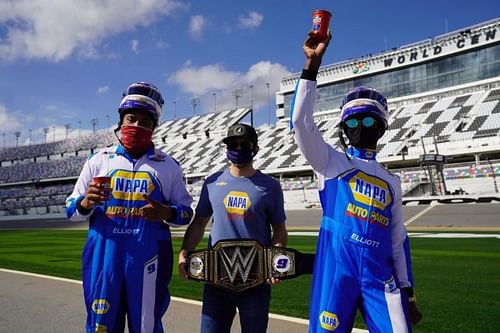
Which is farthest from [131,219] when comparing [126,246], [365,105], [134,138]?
[365,105]

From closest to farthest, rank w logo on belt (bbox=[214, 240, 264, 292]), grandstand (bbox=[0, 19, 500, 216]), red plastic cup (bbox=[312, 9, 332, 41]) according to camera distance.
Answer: red plastic cup (bbox=[312, 9, 332, 41]) < w logo on belt (bbox=[214, 240, 264, 292]) < grandstand (bbox=[0, 19, 500, 216])

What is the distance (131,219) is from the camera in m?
3.10

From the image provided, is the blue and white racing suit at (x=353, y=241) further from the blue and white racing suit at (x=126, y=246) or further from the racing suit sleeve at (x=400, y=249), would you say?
the blue and white racing suit at (x=126, y=246)

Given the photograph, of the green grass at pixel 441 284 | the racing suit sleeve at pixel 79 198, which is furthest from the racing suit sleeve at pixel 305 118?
the green grass at pixel 441 284

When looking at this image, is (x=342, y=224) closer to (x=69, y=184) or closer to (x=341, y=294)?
(x=341, y=294)

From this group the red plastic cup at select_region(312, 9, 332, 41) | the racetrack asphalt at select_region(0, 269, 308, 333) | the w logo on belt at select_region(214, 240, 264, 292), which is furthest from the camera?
the racetrack asphalt at select_region(0, 269, 308, 333)

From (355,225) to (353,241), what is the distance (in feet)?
0.31

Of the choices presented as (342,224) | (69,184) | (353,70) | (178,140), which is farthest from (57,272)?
(69,184)

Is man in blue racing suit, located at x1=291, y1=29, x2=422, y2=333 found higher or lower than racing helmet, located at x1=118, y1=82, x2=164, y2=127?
lower

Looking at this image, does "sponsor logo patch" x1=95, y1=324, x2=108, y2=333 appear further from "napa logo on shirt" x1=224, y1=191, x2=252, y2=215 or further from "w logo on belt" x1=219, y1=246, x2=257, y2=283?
"napa logo on shirt" x1=224, y1=191, x2=252, y2=215

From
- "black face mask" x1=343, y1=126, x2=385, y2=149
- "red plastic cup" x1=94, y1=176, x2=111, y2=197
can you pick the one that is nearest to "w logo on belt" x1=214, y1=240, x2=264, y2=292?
"red plastic cup" x1=94, y1=176, x2=111, y2=197

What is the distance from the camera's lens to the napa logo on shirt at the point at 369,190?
111 inches

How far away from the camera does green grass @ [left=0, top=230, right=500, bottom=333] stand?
18.6ft

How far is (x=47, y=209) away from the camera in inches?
2306
